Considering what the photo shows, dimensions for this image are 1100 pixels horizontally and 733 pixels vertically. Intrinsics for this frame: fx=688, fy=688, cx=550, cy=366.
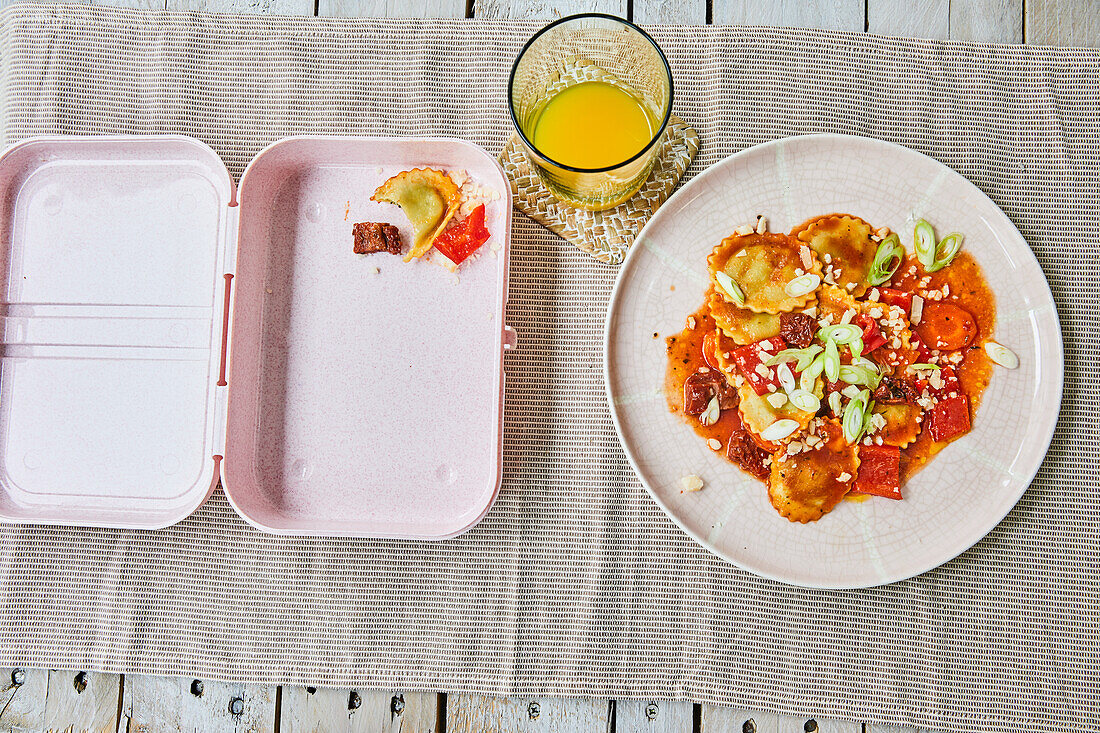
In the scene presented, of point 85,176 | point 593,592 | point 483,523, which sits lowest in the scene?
point 593,592

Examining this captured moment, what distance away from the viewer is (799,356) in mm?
1281

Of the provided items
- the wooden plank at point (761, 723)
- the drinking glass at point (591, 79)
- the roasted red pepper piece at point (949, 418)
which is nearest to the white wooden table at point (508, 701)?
the wooden plank at point (761, 723)

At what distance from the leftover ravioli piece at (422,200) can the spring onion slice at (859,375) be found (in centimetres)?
81

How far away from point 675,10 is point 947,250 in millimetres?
761

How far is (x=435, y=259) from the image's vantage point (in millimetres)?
1367

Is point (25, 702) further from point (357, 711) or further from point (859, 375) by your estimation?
point (859, 375)

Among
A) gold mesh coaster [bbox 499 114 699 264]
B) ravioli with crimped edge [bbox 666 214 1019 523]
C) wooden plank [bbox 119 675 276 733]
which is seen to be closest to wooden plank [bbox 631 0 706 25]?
gold mesh coaster [bbox 499 114 699 264]

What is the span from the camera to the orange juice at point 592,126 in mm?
1307

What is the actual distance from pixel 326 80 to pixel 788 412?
1178 millimetres

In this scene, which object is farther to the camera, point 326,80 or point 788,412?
point 326,80

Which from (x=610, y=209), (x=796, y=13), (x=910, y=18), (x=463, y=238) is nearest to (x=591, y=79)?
→ (x=610, y=209)

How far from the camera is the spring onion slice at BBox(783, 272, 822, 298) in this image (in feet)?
4.22

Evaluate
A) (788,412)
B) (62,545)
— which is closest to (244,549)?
(62,545)

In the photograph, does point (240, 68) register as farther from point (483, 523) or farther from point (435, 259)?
point (483, 523)
